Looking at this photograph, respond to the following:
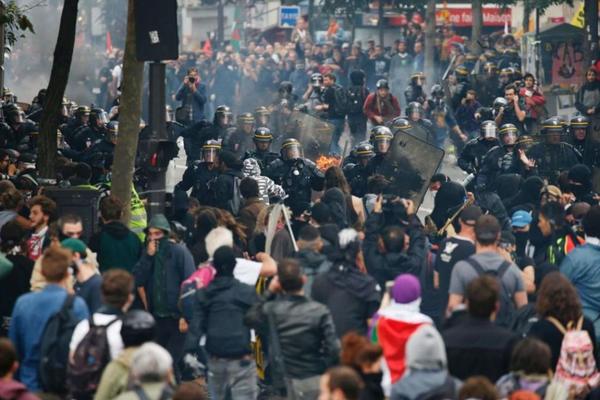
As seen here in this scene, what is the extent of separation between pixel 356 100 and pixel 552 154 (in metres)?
8.43

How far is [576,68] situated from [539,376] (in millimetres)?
27554

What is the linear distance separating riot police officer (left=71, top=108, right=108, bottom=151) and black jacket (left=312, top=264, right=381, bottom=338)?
11.8m

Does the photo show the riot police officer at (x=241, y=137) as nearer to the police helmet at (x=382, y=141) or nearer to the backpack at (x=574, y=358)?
the police helmet at (x=382, y=141)

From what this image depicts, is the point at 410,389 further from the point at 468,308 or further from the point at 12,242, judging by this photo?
the point at 12,242

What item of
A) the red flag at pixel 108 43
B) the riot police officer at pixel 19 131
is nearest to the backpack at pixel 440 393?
the riot police officer at pixel 19 131

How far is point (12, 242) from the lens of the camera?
39.6 feet

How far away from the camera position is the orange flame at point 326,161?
71.2 ft

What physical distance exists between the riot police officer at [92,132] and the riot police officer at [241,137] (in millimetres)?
1558

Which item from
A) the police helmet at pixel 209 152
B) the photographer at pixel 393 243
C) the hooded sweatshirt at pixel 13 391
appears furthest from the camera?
the police helmet at pixel 209 152

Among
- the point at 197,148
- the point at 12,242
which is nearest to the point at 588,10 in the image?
the point at 197,148

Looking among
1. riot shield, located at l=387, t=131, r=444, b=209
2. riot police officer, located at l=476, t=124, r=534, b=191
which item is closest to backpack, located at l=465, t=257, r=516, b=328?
riot shield, located at l=387, t=131, r=444, b=209

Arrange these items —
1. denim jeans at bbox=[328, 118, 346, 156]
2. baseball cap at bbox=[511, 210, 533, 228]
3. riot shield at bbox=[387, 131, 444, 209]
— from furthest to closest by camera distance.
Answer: denim jeans at bbox=[328, 118, 346, 156] < riot shield at bbox=[387, 131, 444, 209] < baseball cap at bbox=[511, 210, 533, 228]

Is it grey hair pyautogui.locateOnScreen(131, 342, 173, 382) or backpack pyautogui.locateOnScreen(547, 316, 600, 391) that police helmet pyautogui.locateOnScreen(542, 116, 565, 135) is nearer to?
backpack pyautogui.locateOnScreen(547, 316, 600, 391)

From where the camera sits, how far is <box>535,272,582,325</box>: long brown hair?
408 inches
